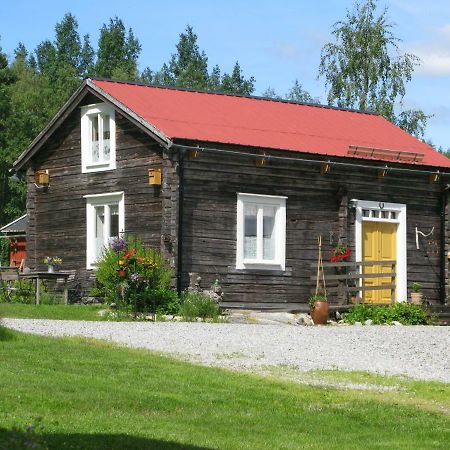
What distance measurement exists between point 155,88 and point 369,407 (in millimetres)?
20004

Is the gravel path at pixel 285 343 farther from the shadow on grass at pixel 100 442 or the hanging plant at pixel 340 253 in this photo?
the shadow on grass at pixel 100 442

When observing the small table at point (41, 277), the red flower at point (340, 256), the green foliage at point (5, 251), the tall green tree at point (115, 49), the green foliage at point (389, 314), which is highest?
the tall green tree at point (115, 49)

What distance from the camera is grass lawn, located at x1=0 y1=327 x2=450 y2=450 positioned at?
11.0m

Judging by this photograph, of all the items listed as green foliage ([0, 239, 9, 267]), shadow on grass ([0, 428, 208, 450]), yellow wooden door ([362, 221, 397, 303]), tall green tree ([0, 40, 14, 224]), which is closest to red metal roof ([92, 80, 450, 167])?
yellow wooden door ([362, 221, 397, 303])

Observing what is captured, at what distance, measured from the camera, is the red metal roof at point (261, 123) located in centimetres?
2920

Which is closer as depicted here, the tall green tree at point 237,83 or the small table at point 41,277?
the small table at point 41,277

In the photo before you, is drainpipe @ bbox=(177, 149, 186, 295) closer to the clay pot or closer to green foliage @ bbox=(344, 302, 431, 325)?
the clay pot

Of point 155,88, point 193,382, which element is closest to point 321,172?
point 155,88

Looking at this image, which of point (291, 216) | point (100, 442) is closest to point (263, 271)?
point (291, 216)

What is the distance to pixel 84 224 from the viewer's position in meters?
31.1

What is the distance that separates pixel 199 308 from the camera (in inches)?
1009

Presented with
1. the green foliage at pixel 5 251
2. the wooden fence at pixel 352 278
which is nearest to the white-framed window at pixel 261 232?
the wooden fence at pixel 352 278

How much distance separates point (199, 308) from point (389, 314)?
4865 mm

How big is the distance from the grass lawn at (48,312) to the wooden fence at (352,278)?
19.0 ft
